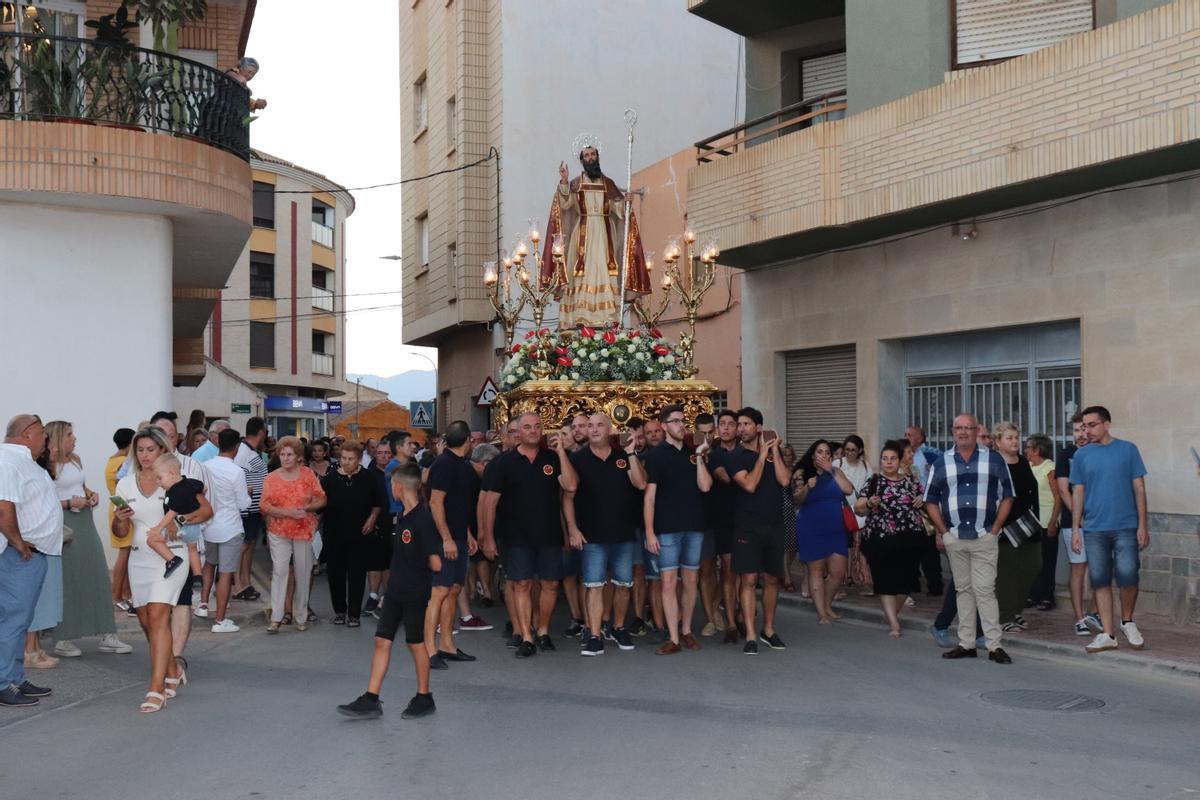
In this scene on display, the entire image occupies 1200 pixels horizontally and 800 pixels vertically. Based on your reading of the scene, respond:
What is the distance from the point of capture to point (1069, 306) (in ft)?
42.6

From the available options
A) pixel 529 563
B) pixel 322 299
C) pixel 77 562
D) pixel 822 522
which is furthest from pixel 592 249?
pixel 322 299

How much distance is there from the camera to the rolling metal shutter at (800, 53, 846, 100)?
1834 centimetres

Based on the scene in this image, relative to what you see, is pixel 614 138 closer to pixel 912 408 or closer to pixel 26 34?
pixel 912 408

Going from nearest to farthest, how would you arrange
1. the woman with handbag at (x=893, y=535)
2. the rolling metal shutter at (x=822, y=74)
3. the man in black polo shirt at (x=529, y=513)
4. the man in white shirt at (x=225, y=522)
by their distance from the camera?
the man in black polo shirt at (x=529, y=513) < the woman with handbag at (x=893, y=535) < the man in white shirt at (x=225, y=522) < the rolling metal shutter at (x=822, y=74)

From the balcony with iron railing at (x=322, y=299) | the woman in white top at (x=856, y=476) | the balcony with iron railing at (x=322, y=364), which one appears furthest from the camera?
the balcony with iron railing at (x=322, y=364)

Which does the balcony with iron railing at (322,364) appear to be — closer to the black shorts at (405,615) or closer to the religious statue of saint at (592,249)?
the religious statue of saint at (592,249)

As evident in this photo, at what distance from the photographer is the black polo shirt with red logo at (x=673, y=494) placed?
34.0ft

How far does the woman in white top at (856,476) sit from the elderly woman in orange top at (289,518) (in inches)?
223

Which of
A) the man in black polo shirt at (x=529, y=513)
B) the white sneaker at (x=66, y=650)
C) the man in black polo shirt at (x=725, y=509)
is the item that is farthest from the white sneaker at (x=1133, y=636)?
the white sneaker at (x=66, y=650)

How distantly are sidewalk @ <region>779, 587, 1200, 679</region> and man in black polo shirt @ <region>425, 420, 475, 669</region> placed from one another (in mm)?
4016

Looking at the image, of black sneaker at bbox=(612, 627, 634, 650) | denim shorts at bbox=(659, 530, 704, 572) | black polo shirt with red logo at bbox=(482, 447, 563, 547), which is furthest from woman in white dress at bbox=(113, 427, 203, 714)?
denim shorts at bbox=(659, 530, 704, 572)

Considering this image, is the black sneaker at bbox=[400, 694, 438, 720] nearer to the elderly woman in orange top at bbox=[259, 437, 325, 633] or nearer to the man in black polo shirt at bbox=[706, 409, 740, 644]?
the man in black polo shirt at bbox=[706, 409, 740, 644]

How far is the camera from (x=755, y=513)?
34.3 ft

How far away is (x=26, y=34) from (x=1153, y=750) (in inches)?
495
